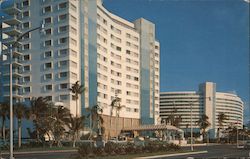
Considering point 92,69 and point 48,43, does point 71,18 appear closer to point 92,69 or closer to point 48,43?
point 48,43

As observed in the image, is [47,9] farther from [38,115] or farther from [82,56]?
[38,115]

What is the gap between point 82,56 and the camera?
55375 millimetres

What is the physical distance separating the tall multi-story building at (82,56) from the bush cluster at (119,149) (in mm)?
21246

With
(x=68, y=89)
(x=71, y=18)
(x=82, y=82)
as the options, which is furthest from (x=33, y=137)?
(x=71, y=18)

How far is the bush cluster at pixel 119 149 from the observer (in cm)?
2012

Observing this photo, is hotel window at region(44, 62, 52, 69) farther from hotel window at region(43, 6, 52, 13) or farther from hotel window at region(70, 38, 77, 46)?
hotel window at region(43, 6, 52, 13)

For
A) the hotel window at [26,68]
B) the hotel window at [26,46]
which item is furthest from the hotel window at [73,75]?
the hotel window at [26,46]

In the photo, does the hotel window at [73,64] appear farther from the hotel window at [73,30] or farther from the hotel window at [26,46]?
the hotel window at [26,46]

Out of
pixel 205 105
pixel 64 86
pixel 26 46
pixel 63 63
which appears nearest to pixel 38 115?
pixel 64 86

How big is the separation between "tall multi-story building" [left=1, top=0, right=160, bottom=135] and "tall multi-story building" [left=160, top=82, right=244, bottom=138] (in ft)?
21.8

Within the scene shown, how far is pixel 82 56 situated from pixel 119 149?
33.9 meters

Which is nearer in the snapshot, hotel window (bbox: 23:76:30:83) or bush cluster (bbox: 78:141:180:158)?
bush cluster (bbox: 78:141:180:158)

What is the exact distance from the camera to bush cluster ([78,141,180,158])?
66.0 feet

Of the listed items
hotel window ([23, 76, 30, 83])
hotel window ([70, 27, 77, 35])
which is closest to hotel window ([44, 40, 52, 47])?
hotel window ([70, 27, 77, 35])
